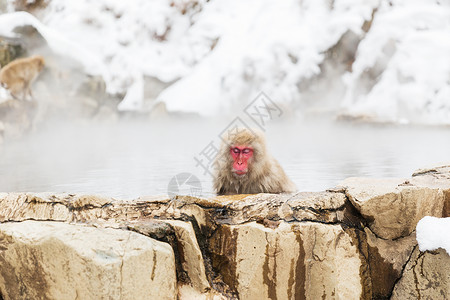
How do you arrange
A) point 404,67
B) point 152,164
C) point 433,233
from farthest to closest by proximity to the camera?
point 404,67, point 152,164, point 433,233

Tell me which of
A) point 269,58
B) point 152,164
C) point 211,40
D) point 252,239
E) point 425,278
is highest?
point 211,40

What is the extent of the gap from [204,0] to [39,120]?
25.2 ft

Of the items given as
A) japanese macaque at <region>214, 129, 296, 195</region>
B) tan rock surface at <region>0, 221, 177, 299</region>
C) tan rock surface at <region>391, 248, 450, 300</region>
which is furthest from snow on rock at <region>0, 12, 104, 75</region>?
tan rock surface at <region>391, 248, 450, 300</region>

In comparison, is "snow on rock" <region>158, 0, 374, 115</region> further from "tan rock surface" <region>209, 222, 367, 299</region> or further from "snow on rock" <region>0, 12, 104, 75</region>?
"tan rock surface" <region>209, 222, 367, 299</region>

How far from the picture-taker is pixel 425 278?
176cm

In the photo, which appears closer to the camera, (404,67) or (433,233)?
(433,233)

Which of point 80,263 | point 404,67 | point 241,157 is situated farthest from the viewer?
point 404,67

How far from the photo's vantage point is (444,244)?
168cm

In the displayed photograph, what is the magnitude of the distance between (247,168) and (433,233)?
1.20m

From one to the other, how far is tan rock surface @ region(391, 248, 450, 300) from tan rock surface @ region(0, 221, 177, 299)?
919 mm

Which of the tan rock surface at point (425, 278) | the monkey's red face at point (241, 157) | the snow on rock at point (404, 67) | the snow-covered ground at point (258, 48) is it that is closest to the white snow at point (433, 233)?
the tan rock surface at point (425, 278)

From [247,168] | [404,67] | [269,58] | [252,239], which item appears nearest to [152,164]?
[247,168]

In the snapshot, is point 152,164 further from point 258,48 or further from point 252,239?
point 258,48

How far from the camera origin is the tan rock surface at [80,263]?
1.52 meters
